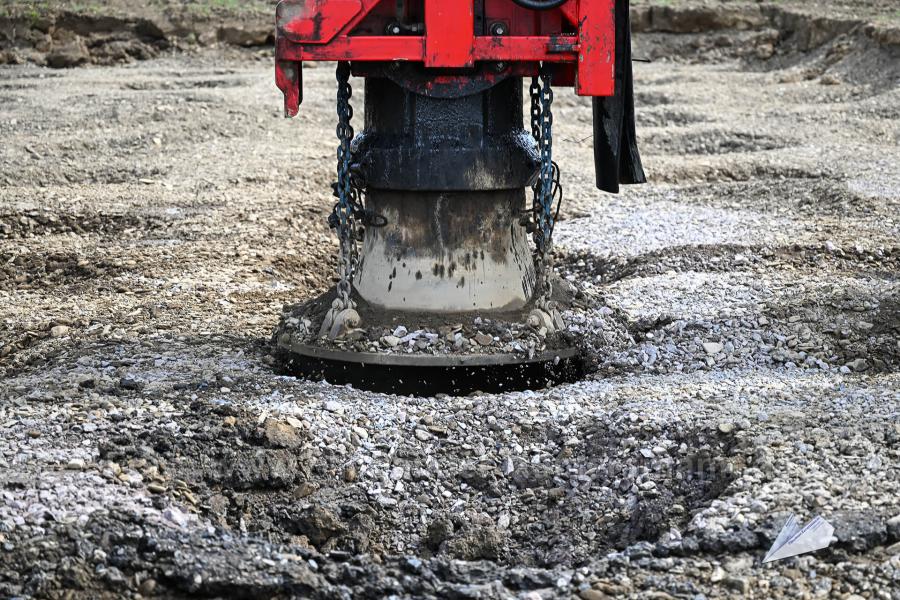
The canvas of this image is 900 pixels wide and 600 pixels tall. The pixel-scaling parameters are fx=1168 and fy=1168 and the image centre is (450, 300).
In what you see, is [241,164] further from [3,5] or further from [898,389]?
[3,5]

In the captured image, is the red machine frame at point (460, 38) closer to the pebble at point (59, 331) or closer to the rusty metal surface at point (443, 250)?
the rusty metal surface at point (443, 250)

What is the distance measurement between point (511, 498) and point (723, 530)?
86 cm

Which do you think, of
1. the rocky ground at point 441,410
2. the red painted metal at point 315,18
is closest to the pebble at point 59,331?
the rocky ground at point 441,410

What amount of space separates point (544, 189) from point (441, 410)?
984 millimetres

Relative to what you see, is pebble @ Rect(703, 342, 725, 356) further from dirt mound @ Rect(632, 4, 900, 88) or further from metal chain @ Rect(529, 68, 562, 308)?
dirt mound @ Rect(632, 4, 900, 88)

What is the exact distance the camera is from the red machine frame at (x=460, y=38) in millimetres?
4355

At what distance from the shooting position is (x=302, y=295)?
20.5 ft

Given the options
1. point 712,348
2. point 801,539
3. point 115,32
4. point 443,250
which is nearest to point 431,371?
point 443,250

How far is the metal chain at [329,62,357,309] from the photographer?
4.54 meters

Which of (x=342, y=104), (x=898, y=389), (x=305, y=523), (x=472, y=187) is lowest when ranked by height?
(x=305, y=523)

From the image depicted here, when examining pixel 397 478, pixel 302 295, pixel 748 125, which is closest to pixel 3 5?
pixel 748 125

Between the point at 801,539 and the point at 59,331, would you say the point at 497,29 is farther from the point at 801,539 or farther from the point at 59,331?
Result: the point at 59,331

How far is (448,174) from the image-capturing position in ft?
15.1

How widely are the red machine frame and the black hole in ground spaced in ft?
3.71
